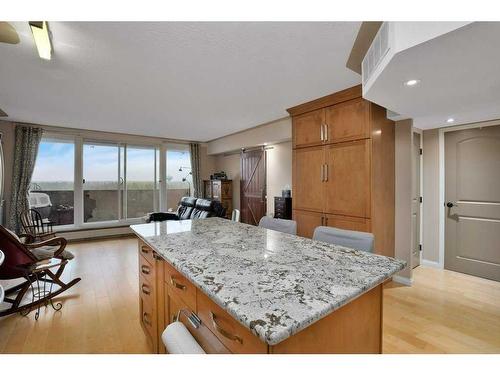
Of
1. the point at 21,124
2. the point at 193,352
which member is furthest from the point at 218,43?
the point at 21,124

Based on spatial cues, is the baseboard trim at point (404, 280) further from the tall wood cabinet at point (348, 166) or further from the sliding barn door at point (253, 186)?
the sliding barn door at point (253, 186)

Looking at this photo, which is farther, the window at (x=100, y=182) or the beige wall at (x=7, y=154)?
the window at (x=100, y=182)

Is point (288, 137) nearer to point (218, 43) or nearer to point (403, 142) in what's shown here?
point (403, 142)

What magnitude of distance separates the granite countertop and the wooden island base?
8 centimetres

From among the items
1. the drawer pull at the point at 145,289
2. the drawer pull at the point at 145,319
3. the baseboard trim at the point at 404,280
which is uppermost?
the drawer pull at the point at 145,289

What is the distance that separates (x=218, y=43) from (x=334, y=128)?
1728mm

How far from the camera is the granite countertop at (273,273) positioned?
688 millimetres

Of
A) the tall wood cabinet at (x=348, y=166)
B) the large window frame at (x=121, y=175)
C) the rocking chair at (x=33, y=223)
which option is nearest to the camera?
the tall wood cabinet at (x=348, y=166)

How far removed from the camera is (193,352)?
787 millimetres

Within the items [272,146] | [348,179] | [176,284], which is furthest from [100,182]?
[348,179]

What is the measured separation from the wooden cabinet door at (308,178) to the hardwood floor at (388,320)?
137cm

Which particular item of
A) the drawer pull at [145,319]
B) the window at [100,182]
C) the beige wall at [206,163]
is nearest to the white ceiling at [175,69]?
the window at [100,182]

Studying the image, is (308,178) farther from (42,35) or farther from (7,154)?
(7,154)

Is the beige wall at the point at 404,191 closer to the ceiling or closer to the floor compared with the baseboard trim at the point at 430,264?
closer to the ceiling
